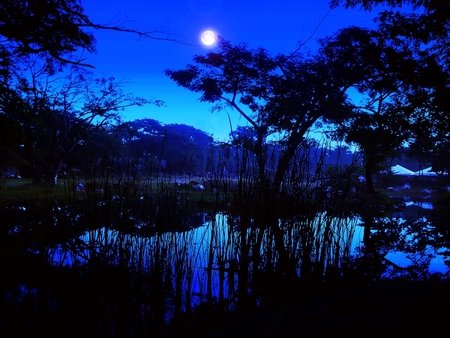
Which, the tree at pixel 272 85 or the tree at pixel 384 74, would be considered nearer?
the tree at pixel 384 74

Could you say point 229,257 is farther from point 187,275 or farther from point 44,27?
point 44,27

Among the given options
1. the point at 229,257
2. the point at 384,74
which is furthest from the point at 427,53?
the point at 229,257

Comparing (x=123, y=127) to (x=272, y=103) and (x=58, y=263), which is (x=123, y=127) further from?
(x=58, y=263)

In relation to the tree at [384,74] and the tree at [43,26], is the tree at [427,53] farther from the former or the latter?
the tree at [43,26]

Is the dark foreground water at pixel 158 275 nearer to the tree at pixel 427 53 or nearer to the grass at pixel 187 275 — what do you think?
the grass at pixel 187 275

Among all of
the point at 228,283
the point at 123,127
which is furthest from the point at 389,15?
the point at 123,127

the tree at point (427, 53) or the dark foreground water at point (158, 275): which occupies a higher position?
the tree at point (427, 53)

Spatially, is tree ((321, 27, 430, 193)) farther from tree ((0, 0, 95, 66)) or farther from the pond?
tree ((0, 0, 95, 66))

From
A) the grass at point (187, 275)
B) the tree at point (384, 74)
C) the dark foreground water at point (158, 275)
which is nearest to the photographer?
the grass at point (187, 275)

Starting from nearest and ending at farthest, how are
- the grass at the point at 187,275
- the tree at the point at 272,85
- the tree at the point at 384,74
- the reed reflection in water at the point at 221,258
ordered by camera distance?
the grass at the point at 187,275 < the reed reflection in water at the point at 221,258 < the tree at the point at 384,74 < the tree at the point at 272,85

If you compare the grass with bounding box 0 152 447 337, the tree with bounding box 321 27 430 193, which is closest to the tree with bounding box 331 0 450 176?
the tree with bounding box 321 27 430 193

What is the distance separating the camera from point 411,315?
1664 mm

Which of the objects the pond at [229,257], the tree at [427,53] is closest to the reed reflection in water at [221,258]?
the pond at [229,257]

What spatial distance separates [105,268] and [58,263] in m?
0.78
